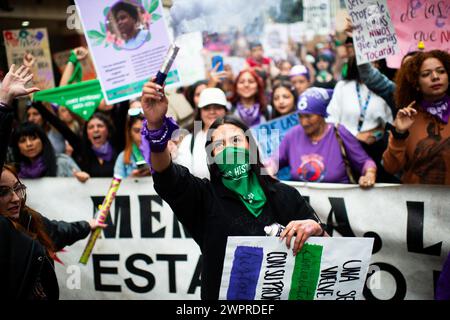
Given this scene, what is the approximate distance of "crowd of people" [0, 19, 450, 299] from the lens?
2.77 meters

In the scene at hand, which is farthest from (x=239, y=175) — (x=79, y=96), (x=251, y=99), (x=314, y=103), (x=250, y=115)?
(x=251, y=99)

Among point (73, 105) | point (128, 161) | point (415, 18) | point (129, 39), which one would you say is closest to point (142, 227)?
point (128, 161)

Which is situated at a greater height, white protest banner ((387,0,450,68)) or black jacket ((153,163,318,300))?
white protest banner ((387,0,450,68))

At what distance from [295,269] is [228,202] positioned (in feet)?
1.42

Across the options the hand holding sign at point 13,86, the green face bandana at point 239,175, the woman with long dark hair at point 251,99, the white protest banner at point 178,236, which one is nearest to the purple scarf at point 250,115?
the woman with long dark hair at point 251,99

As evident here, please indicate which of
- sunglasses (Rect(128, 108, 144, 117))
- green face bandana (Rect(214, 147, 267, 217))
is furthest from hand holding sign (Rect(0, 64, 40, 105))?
sunglasses (Rect(128, 108, 144, 117))

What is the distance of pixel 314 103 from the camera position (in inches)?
185

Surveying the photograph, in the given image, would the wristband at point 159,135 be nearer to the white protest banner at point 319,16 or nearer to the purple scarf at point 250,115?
the purple scarf at point 250,115

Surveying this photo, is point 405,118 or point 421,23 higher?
point 421,23

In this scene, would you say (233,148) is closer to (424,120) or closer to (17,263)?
(17,263)

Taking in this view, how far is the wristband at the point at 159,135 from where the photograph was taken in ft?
8.75

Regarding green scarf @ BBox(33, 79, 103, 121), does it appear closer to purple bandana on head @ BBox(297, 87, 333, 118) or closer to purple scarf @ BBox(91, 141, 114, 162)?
purple scarf @ BBox(91, 141, 114, 162)

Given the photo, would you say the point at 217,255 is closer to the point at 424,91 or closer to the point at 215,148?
the point at 215,148

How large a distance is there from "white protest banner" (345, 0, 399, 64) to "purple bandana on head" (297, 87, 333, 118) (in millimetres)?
427
